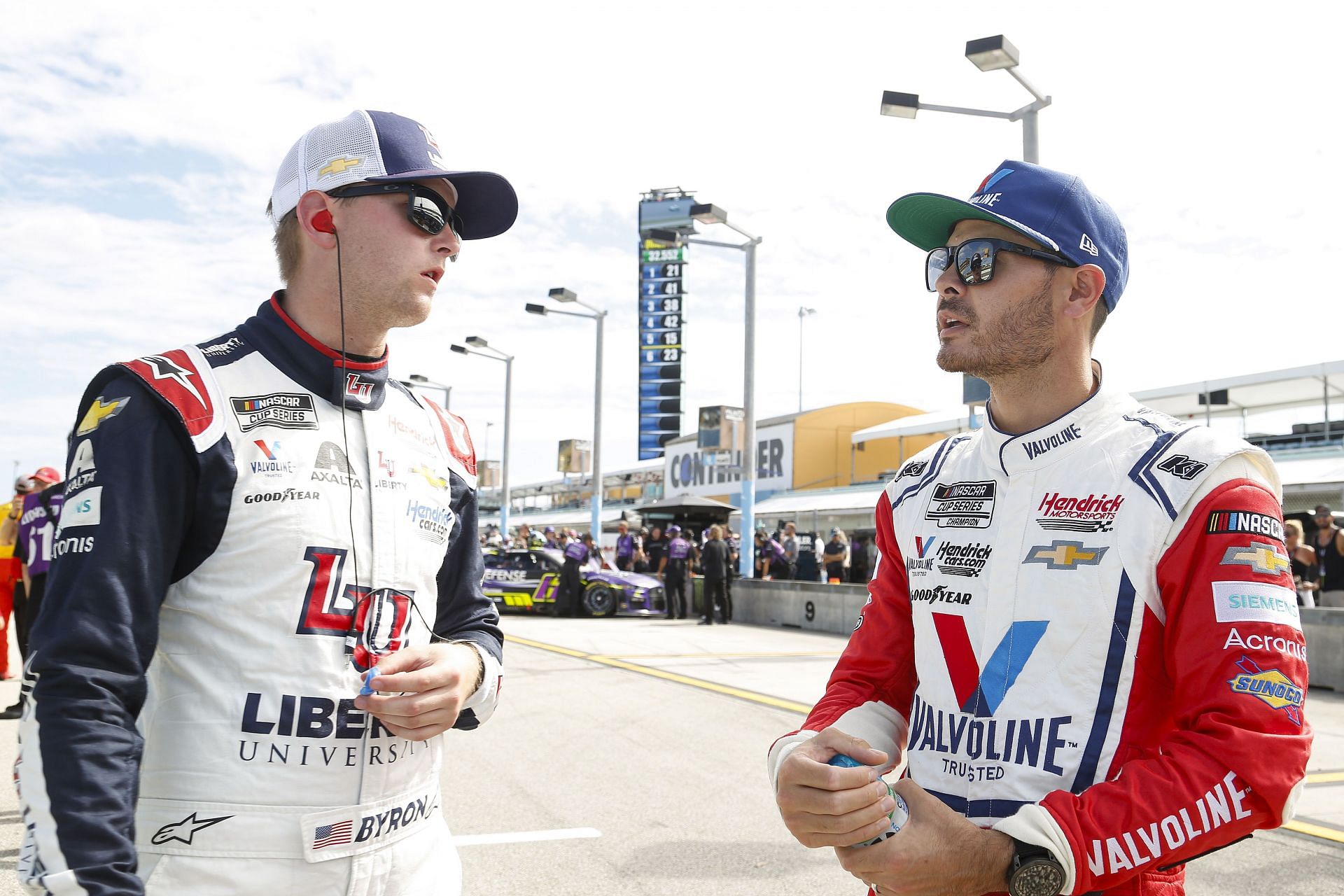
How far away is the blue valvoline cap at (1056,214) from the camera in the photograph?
204cm

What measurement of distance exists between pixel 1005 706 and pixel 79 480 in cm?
156

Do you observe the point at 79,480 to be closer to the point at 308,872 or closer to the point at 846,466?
the point at 308,872

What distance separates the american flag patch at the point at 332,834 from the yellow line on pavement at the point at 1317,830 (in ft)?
16.1

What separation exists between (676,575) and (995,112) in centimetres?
1051

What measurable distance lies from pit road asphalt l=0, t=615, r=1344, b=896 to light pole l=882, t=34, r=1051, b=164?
625 centimetres

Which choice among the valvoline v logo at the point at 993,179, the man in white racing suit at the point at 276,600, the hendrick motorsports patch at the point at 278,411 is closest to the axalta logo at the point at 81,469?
the man in white racing suit at the point at 276,600

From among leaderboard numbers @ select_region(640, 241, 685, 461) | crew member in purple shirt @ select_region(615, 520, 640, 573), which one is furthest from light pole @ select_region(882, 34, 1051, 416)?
leaderboard numbers @ select_region(640, 241, 685, 461)

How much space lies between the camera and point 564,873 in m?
4.52

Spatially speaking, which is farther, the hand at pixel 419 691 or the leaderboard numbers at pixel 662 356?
the leaderboard numbers at pixel 662 356

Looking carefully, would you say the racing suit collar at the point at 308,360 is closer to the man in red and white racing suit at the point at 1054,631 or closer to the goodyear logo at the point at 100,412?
the goodyear logo at the point at 100,412

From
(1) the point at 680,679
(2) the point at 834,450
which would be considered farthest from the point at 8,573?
(2) the point at 834,450

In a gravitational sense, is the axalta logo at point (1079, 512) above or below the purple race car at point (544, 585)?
above

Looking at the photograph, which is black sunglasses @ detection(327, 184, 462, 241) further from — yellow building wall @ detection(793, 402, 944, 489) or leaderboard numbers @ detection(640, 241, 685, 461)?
leaderboard numbers @ detection(640, 241, 685, 461)

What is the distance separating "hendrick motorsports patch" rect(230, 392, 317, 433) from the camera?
181 centimetres
